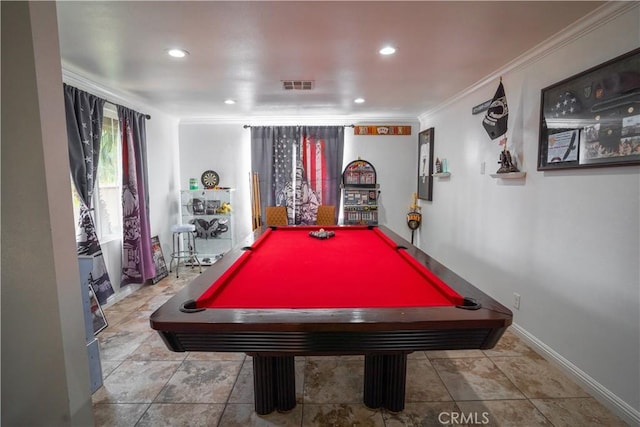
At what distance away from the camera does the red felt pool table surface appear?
1380 mm

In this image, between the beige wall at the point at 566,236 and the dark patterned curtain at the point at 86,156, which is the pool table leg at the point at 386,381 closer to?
the beige wall at the point at 566,236

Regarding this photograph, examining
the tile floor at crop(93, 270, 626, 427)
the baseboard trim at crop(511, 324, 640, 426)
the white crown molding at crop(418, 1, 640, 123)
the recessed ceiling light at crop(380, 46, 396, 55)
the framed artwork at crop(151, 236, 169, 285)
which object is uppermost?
the recessed ceiling light at crop(380, 46, 396, 55)

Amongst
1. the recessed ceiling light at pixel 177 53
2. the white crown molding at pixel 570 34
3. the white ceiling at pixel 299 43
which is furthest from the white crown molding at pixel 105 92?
the white crown molding at pixel 570 34

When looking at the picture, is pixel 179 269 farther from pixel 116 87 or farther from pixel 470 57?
pixel 470 57

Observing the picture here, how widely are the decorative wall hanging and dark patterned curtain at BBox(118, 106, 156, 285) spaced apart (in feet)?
10.1

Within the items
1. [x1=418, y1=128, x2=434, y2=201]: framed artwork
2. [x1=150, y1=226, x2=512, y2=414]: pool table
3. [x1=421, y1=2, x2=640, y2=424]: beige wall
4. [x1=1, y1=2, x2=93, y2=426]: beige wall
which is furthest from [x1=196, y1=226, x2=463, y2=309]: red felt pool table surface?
[x1=418, y1=128, x2=434, y2=201]: framed artwork

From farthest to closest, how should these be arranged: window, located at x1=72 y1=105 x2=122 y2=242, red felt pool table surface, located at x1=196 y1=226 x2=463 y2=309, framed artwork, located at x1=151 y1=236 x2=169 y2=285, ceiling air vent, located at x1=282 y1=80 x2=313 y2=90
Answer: framed artwork, located at x1=151 y1=236 x2=169 y2=285 < window, located at x1=72 y1=105 x2=122 y2=242 < ceiling air vent, located at x1=282 y1=80 x2=313 y2=90 < red felt pool table surface, located at x1=196 y1=226 x2=463 y2=309

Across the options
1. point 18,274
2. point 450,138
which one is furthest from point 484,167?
point 18,274

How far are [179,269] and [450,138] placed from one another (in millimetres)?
4248

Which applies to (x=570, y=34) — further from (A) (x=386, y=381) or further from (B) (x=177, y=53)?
(B) (x=177, y=53)

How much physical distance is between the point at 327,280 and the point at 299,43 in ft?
5.42

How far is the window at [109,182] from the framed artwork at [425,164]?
13.1 feet

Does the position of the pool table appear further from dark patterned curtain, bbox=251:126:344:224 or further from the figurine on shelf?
dark patterned curtain, bbox=251:126:344:224

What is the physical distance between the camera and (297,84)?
3.12 meters
